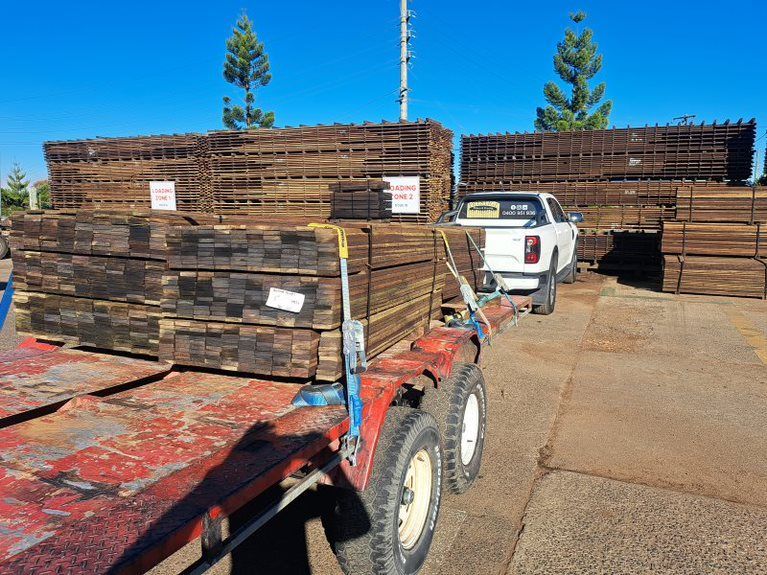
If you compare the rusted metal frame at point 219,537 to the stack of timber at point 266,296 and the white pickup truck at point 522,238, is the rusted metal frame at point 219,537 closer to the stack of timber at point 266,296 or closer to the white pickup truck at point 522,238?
the stack of timber at point 266,296

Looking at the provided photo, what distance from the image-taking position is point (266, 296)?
3008 mm

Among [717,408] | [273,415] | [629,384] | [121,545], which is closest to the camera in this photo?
[121,545]

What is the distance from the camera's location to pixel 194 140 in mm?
15844

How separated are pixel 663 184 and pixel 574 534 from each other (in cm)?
1472

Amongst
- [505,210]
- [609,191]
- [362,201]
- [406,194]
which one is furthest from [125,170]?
[609,191]

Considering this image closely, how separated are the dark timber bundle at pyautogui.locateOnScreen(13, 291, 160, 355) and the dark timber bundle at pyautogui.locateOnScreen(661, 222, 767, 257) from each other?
39.3 ft

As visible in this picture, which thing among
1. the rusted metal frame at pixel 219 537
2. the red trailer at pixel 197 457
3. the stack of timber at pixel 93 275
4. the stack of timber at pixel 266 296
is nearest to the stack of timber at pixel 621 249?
the red trailer at pixel 197 457

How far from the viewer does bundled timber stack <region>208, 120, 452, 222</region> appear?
13336 mm

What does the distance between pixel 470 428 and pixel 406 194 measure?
988cm

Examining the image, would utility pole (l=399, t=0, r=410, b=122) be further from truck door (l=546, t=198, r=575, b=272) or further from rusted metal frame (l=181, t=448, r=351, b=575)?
rusted metal frame (l=181, t=448, r=351, b=575)

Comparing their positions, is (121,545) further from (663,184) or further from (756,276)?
(663,184)

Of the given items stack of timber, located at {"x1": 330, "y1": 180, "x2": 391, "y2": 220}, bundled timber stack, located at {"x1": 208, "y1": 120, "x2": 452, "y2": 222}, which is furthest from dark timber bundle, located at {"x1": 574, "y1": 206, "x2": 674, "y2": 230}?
stack of timber, located at {"x1": 330, "y1": 180, "x2": 391, "y2": 220}

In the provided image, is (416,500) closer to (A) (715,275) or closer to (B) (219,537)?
(B) (219,537)

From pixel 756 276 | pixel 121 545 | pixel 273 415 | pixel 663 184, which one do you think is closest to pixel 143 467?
pixel 121 545
